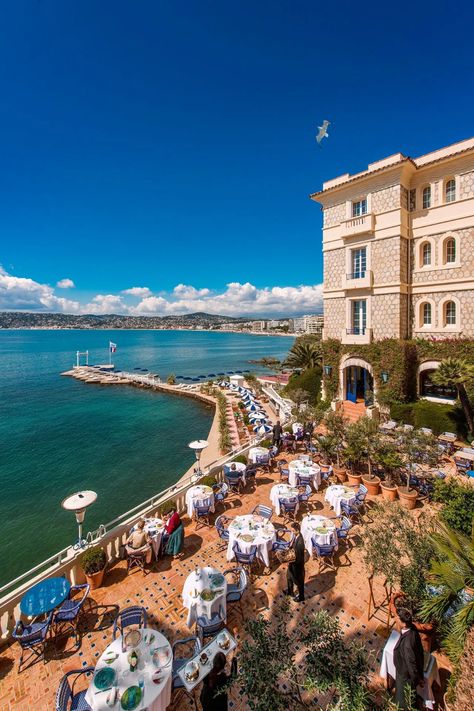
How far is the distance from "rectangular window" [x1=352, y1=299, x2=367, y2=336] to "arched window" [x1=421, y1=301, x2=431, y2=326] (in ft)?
10.0

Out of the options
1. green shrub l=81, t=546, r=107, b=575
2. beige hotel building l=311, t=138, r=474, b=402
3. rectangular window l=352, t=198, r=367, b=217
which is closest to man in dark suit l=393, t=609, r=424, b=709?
green shrub l=81, t=546, r=107, b=575

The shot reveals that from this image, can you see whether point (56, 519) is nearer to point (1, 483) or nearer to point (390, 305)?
point (1, 483)

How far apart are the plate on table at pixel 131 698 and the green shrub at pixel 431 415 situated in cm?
1544

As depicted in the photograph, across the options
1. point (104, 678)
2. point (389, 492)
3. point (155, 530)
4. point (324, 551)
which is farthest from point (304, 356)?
point (104, 678)

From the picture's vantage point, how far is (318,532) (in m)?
6.87

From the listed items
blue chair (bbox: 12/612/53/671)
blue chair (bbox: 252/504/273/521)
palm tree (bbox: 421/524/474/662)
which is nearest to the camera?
palm tree (bbox: 421/524/474/662)

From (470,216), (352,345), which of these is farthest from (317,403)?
(470,216)

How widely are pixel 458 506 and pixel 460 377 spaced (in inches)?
360

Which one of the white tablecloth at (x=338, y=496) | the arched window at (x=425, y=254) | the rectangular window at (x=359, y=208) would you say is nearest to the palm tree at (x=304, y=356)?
the arched window at (x=425, y=254)

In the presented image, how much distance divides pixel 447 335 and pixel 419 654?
16203 mm

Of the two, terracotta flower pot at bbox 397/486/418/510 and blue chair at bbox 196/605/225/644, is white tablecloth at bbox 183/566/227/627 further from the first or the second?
terracotta flower pot at bbox 397/486/418/510

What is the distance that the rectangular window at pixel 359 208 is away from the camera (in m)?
18.6

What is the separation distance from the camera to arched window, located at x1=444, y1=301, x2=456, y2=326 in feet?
54.3

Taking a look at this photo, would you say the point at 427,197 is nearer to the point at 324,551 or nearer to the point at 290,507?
the point at 290,507
